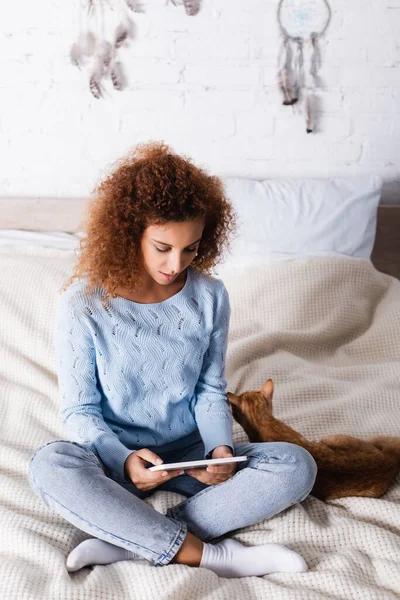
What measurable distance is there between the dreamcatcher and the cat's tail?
1.26 m

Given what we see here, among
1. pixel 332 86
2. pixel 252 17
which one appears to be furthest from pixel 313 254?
pixel 252 17

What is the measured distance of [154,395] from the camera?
4.53ft

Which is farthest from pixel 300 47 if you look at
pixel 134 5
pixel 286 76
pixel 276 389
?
pixel 276 389

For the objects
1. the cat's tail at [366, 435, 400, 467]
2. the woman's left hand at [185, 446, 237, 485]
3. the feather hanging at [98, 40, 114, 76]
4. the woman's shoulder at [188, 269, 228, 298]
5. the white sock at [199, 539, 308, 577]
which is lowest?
the white sock at [199, 539, 308, 577]

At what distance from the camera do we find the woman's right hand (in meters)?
1.22

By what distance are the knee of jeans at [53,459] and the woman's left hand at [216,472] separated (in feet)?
0.64

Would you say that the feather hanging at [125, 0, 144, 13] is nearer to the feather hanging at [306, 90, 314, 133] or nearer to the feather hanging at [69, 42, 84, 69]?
the feather hanging at [69, 42, 84, 69]

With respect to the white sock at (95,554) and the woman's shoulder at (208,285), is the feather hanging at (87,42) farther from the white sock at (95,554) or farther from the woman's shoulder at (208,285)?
the white sock at (95,554)

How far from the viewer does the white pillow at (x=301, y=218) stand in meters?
2.16

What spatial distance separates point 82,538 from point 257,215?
3.88 ft

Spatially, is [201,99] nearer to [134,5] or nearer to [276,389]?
[134,5]

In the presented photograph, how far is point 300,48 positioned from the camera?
2334 millimetres

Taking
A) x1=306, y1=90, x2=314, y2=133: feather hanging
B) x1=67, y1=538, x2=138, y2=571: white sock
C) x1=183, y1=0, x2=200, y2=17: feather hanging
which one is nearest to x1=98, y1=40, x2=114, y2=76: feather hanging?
x1=183, y1=0, x2=200, y2=17: feather hanging

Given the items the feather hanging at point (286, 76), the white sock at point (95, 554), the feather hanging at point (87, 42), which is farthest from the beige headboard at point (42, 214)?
the white sock at point (95, 554)
